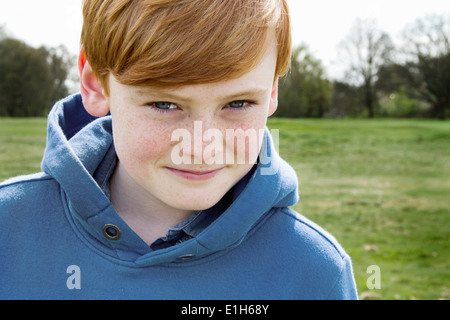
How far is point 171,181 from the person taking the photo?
1.58 metres

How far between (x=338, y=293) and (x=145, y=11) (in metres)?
1.17

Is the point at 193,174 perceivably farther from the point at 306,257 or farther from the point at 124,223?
the point at 306,257

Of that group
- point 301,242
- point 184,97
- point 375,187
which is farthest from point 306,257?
point 375,187

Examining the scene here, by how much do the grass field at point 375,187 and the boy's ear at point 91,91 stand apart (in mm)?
3184

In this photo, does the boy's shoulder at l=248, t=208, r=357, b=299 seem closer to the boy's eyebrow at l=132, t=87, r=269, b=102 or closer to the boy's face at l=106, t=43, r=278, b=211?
the boy's face at l=106, t=43, r=278, b=211

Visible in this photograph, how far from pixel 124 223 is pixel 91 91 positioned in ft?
1.58

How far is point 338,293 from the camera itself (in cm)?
180

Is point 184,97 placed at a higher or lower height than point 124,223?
higher

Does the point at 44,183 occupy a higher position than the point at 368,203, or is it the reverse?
the point at 44,183

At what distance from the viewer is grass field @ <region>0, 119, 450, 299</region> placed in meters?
6.02

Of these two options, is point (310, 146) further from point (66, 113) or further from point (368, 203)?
point (66, 113)

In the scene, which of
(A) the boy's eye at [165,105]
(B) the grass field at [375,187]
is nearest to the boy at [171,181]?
(A) the boy's eye at [165,105]
